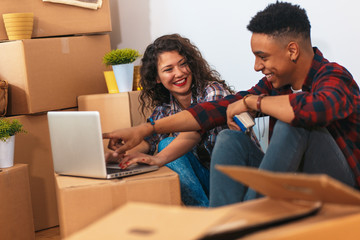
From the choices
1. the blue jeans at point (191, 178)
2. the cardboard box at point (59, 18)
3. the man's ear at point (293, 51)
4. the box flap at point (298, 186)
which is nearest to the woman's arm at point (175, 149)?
the blue jeans at point (191, 178)

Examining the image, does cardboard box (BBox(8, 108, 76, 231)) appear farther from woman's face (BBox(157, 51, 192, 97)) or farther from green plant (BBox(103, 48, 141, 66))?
woman's face (BBox(157, 51, 192, 97))

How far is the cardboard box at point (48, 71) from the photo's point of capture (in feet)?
6.91

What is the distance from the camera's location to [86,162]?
144 cm

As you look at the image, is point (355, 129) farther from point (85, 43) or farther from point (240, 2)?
point (85, 43)

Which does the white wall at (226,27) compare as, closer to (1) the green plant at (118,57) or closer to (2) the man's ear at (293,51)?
(1) the green plant at (118,57)

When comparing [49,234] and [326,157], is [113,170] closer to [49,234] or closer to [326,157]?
[326,157]

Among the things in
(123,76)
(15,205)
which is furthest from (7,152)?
(123,76)

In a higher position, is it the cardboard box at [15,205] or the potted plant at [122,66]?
the potted plant at [122,66]

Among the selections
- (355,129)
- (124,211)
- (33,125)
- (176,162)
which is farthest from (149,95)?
(124,211)

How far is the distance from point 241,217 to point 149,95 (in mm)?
1311

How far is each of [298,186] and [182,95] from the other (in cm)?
120

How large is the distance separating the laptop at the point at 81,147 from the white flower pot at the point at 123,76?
73 cm

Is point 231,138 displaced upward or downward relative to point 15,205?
upward

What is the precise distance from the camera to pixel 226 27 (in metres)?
2.27
